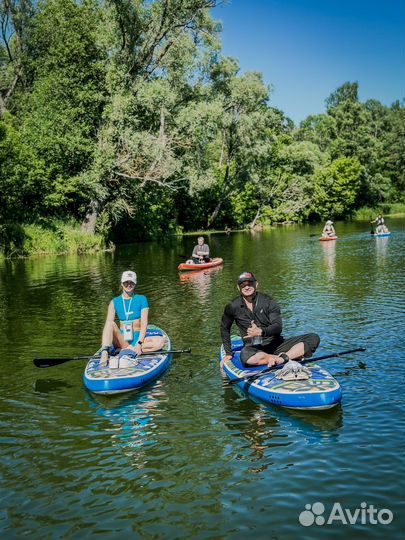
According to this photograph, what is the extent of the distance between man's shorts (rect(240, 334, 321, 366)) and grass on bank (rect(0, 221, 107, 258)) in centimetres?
2889

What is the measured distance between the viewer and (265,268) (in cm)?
2569

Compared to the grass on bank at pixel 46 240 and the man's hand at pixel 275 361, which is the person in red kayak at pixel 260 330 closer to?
the man's hand at pixel 275 361

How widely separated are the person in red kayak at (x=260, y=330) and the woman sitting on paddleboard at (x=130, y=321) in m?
1.90

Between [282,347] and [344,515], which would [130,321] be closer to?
[282,347]

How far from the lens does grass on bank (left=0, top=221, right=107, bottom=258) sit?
35625mm

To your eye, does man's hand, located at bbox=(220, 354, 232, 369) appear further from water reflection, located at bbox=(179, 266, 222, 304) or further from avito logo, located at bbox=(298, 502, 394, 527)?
water reflection, located at bbox=(179, 266, 222, 304)

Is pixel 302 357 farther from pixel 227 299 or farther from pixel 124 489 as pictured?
pixel 227 299

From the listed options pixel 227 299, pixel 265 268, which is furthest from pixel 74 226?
pixel 227 299

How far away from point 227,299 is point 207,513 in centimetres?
1266

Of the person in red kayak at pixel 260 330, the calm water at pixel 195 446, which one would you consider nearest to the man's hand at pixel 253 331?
the person in red kayak at pixel 260 330

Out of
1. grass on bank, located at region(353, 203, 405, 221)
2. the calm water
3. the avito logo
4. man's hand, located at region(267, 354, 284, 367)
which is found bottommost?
the avito logo

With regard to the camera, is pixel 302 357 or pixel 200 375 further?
pixel 200 375

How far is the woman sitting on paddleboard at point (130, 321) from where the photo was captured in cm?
1053

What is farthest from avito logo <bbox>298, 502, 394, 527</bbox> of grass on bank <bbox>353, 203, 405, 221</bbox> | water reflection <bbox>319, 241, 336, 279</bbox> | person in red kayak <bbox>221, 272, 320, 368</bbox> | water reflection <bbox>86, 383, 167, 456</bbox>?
grass on bank <bbox>353, 203, 405, 221</bbox>
